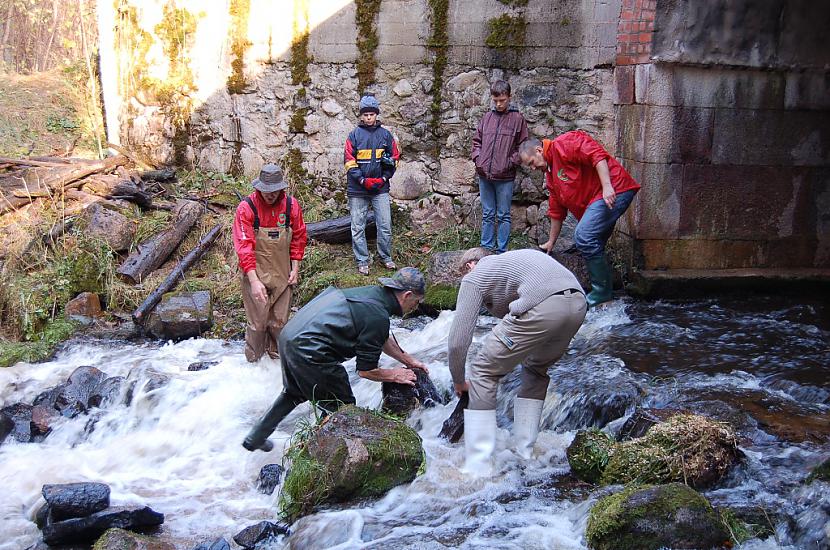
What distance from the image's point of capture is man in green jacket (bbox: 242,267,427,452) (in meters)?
5.11

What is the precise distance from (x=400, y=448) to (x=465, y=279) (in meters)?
1.16

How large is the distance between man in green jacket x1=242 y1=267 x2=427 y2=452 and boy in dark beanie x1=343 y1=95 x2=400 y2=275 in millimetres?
3801

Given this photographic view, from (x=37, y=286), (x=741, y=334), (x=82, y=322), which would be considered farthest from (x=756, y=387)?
(x=37, y=286)

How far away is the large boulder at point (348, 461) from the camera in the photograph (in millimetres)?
4844

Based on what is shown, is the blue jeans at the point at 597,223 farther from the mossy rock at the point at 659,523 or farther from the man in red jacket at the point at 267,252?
the mossy rock at the point at 659,523

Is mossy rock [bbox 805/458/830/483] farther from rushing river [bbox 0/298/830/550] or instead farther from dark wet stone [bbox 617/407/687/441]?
dark wet stone [bbox 617/407/687/441]

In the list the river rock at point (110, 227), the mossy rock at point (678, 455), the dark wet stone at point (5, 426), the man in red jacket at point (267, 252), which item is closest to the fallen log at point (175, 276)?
the river rock at point (110, 227)

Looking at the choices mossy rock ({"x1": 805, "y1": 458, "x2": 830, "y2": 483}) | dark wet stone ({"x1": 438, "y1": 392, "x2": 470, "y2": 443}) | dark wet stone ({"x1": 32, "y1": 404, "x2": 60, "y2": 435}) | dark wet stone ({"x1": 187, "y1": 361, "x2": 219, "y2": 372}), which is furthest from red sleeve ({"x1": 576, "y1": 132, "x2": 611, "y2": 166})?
dark wet stone ({"x1": 32, "y1": 404, "x2": 60, "y2": 435})

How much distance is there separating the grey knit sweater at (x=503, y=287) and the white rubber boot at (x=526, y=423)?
64cm

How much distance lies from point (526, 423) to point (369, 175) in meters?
4.36

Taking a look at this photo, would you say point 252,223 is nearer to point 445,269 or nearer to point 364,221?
point 445,269

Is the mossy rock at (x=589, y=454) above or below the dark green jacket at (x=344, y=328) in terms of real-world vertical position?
below

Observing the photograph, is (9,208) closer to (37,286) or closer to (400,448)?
(37,286)

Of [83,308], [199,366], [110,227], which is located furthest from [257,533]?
[110,227]
